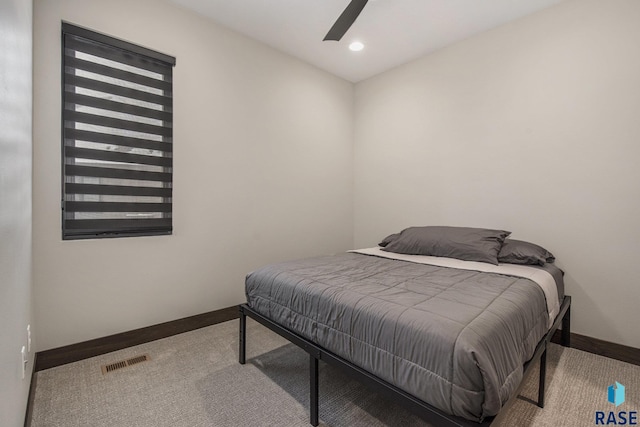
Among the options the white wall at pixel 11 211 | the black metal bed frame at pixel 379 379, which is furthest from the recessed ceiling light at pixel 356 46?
the black metal bed frame at pixel 379 379

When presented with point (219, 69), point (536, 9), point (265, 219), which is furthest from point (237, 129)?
point (536, 9)

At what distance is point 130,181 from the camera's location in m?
2.41

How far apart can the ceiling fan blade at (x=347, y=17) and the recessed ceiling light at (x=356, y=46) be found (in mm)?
889

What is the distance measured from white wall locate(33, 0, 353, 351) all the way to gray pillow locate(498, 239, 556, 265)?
210 centimetres

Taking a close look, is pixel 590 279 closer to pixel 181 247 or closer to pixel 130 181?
pixel 181 247

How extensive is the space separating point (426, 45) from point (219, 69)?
7.39 feet

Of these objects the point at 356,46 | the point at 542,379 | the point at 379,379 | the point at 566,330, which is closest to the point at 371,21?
the point at 356,46

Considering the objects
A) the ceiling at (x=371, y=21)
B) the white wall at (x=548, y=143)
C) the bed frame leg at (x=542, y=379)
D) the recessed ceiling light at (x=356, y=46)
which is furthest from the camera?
the recessed ceiling light at (x=356, y=46)

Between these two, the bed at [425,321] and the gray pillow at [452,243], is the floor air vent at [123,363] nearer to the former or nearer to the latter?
the bed at [425,321]

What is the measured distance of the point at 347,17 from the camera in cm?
221

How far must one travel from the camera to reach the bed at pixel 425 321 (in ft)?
3.52

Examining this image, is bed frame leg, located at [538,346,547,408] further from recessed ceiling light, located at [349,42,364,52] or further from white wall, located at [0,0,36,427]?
recessed ceiling light, located at [349,42,364,52]

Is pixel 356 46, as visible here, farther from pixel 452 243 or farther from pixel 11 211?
pixel 11 211

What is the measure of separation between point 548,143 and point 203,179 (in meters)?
3.19
